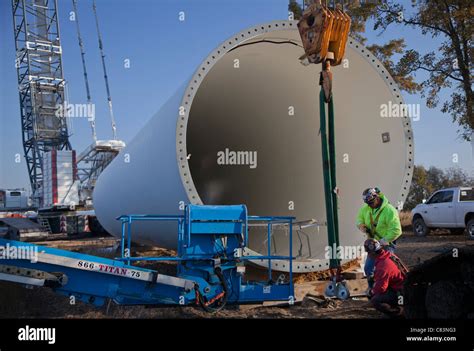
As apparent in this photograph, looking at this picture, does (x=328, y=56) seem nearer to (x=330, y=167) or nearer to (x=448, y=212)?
(x=330, y=167)

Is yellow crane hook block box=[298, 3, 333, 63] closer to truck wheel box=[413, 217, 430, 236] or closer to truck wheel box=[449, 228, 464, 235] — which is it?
truck wheel box=[413, 217, 430, 236]

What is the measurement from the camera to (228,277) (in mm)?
4988

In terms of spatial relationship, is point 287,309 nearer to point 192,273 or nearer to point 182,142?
point 192,273

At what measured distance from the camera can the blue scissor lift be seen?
13.9 ft

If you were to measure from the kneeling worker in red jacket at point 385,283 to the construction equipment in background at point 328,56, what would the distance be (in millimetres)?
361

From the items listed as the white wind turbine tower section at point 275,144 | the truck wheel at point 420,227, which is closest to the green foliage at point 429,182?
the truck wheel at point 420,227

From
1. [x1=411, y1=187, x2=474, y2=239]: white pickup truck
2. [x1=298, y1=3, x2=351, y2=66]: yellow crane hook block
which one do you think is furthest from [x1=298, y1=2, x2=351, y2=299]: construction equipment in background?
[x1=411, y1=187, x2=474, y2=239]: white pickup truck

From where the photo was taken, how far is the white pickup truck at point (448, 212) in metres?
13.9

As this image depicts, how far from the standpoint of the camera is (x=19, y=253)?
4020mm

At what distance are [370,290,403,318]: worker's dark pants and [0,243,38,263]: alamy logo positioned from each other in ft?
10.5

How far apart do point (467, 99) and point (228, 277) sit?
1134 cm

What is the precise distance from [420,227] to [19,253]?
14.2 meters

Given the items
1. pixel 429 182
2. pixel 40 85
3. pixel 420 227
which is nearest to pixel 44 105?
pixel 40 85

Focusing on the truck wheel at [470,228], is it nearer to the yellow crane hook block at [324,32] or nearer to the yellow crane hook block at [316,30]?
the yellow crane hook block at [324,32]
